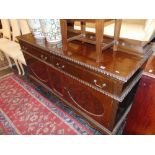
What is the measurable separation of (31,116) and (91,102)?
0.81 m

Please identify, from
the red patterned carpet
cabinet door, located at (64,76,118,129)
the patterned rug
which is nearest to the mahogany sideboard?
cabinet door, located at (64,76,118,129)

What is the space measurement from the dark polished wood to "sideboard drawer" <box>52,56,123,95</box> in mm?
148

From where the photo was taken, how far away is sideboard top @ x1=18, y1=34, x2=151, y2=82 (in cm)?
87

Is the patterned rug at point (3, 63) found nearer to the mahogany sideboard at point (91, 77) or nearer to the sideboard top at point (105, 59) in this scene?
the mahogany sideboard at point (91, 77)

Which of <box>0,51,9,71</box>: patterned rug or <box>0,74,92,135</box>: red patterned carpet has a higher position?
<box>0,51,9,71</box>: patterned rug

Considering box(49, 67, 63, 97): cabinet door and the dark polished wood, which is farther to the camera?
box(49, 67, 63, 97): cabinet door

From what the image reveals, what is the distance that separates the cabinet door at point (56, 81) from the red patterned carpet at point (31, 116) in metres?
0.25

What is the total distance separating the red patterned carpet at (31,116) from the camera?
4.64ft

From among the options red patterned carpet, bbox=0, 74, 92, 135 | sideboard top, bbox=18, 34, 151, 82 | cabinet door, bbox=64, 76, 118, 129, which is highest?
sideboard top, bbox=18, 34, 151, 82

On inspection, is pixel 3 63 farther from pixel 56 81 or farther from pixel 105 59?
pixel 105 59

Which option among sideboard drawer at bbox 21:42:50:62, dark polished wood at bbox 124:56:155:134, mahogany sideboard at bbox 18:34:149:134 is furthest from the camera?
sideboard drawer at bbox 21:42:50:62

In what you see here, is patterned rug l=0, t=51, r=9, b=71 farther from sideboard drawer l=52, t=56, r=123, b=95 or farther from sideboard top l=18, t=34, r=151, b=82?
sideboard drawer l=52, t=56, r=123, b=95

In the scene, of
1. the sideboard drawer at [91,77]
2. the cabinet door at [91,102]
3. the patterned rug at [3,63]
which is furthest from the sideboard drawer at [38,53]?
Result: the patterned rug at [3,63]
